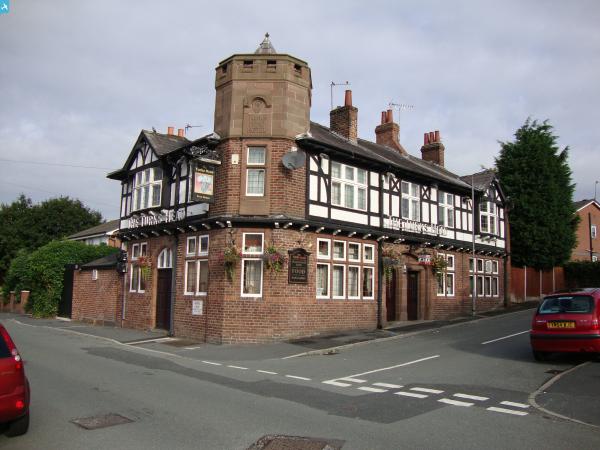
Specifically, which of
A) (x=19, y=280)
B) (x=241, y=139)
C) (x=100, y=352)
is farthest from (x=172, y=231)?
(x=19, y=280)

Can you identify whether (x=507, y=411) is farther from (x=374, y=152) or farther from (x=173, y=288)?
(x=374, y=152)

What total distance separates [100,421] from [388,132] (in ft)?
84.7

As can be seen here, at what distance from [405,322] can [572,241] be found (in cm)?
1871

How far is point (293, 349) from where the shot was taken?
16062 mm

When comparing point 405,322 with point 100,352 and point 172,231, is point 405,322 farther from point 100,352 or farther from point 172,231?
point 100,352

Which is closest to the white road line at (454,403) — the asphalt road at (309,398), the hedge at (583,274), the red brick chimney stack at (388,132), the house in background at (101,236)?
the asphalt road at (309,398)

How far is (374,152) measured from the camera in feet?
81.7

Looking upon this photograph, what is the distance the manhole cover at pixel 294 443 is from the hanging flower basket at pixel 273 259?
11.2 metres

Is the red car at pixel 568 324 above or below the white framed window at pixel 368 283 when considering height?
below

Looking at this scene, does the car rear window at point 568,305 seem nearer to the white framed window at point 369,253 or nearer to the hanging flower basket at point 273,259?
the hanging flower basket at point 273,259

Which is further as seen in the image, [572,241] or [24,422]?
[572,241]

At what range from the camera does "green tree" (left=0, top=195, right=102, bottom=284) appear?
5203cm

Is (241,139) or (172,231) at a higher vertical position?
(241,139)

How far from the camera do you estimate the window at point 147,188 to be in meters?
23.0
